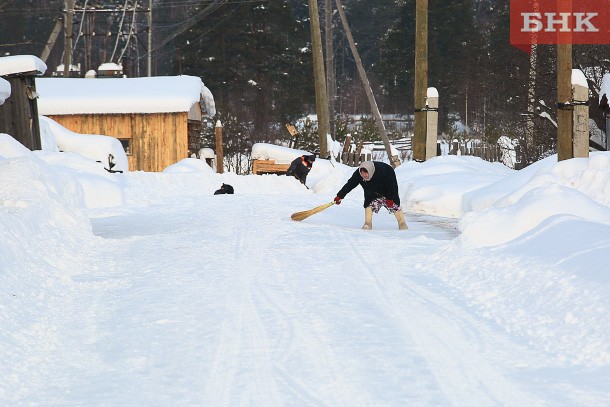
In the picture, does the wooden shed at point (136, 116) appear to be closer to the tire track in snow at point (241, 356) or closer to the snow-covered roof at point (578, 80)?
the snow-covered roof at point (578, 80)

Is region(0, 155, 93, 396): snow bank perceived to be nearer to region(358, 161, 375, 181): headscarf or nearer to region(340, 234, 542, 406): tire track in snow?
region(340, 234, 542, 406): tire track in snow

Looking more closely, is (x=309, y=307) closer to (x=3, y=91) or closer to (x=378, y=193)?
(x=378, y=193)

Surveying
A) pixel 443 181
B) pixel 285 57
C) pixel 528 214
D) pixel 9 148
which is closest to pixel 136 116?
pixel 285 57

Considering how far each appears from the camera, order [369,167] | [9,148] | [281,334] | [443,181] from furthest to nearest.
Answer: [443,181]
[9,148]
[369,167]
[281,334]

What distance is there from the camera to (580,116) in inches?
555

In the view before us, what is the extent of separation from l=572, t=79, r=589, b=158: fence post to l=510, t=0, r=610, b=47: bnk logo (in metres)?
0.90

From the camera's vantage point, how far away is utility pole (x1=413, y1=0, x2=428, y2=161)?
2259 cm

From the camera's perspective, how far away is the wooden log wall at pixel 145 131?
1537 inches

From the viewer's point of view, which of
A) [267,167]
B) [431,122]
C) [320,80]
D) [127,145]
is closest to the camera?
[431,122]

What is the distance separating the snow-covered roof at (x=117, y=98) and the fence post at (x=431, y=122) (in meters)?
17.5

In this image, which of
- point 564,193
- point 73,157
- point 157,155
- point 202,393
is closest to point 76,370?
point 202,393

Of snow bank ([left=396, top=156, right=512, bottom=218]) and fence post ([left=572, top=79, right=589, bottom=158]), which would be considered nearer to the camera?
fence post ([left=572, top=79, right=589, bottom=158])

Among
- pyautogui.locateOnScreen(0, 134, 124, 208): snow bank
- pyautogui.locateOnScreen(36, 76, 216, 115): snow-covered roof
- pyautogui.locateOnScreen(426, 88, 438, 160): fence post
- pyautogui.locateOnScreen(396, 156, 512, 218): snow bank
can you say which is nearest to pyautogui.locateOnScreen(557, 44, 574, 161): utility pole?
pyautogui.locateOnScreen(396, 156, 512, 218): snow bank

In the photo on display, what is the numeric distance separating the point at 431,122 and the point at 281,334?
16184 millimetres
